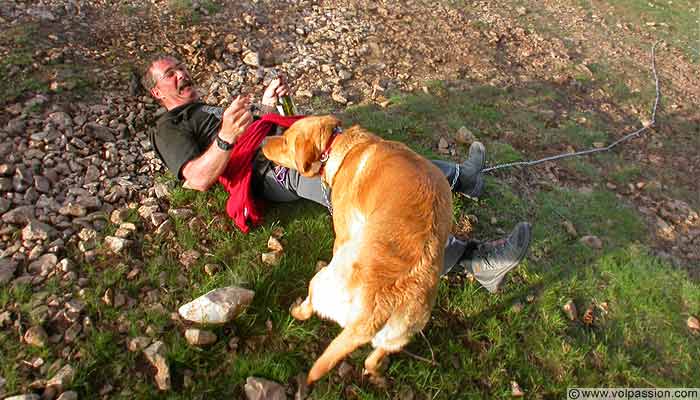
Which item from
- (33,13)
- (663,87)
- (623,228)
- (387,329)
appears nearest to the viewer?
(387,329)

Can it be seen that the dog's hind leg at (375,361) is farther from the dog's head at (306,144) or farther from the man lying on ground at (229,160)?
the dog's head at (306,144)

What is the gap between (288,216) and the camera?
3.81m

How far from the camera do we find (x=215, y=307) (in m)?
2.81

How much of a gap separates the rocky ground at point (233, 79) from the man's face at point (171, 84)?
53 centimetres

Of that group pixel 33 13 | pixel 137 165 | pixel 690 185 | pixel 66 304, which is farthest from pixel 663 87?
pixel 33 13

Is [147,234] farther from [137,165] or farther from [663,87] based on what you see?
[663,87]

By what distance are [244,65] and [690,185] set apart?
19.7ft

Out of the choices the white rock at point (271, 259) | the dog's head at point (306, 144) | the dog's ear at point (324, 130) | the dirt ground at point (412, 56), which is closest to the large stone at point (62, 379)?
the white rock at point (271, 259)

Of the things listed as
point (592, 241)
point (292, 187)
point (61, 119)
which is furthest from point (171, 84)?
point (592, 241)

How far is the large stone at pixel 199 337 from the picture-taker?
8.87 ft

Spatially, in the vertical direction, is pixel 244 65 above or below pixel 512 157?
above

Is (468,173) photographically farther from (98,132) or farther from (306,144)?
(98,132)

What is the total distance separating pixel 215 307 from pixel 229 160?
127 cm

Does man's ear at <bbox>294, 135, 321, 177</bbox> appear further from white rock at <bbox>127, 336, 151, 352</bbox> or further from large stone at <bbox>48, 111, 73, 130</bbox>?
large stone at <bbox>48, 111, 73, 130</bbox>
